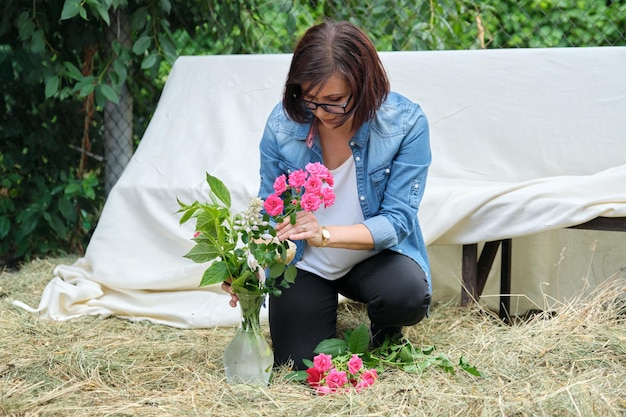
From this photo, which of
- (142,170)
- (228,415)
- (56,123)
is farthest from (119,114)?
(228,415)

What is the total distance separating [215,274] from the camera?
6.01 ft

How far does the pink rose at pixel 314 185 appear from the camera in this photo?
1705 mm

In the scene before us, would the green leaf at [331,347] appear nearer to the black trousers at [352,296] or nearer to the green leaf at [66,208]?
the black trousers at [352,296]

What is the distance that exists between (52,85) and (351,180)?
1.74 metres

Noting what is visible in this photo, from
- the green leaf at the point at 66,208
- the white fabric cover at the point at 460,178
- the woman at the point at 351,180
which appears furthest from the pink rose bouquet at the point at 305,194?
the green leaf at the point at 66,208

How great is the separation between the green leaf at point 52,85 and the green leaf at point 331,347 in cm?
183

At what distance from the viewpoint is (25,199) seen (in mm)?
3764

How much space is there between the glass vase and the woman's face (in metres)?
0.44

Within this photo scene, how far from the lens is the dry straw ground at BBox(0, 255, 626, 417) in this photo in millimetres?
1709

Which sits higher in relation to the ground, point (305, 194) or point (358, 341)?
point (305, 194)

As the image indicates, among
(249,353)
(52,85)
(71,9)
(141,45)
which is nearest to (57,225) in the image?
(52,85)

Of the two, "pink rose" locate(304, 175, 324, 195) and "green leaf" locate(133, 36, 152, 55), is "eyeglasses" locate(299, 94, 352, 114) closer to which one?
"pink rose" locate(304, 175, 324, 195)

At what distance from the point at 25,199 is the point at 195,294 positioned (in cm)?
149

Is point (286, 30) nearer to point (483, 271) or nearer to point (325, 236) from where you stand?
point (483, 271)
